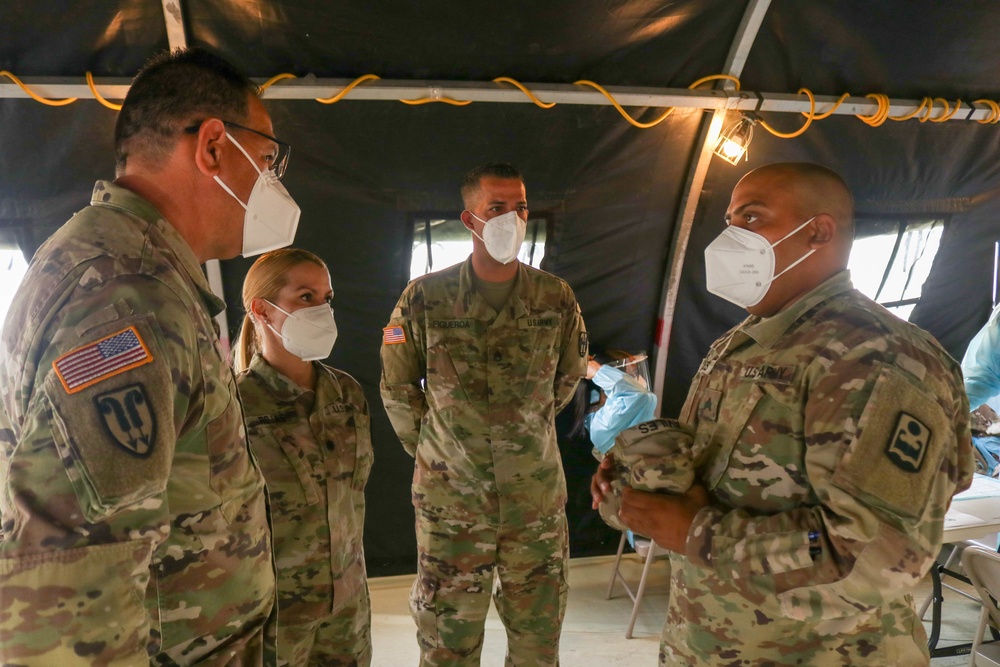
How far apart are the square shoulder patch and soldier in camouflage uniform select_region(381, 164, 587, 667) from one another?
154 centimetres

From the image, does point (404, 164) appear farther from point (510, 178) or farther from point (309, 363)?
point (309, 363)

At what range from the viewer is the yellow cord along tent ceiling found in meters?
2.73

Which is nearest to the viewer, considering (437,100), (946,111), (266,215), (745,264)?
(266,215)

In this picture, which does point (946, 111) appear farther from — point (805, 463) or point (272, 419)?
point (272, 419)

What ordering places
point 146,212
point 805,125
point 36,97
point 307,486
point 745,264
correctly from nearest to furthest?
1. point 146,212
2. point 745,264
3. point 307,486
4. point 36,97
5. point 805,125

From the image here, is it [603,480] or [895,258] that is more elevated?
[895,258]

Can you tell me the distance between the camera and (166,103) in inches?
48.3

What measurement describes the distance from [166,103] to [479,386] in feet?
5.63

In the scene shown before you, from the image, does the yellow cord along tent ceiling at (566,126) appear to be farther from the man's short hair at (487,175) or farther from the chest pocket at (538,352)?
the chest pocket at (538,352)

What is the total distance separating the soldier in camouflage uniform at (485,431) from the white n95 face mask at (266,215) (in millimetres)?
1267

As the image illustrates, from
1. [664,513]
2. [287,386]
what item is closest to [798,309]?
[664,513]

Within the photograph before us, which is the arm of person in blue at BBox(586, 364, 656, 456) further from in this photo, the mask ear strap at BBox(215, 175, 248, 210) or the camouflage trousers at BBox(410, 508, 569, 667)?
the mask ear strap at BBox(215, 175, 248, 210)

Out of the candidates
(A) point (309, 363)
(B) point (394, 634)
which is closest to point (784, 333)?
(A) point (309, 363)

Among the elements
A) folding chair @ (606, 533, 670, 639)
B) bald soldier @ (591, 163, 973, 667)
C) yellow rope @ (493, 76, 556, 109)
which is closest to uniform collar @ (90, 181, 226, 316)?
bald soldier @ (591, 163, 973, 667)
